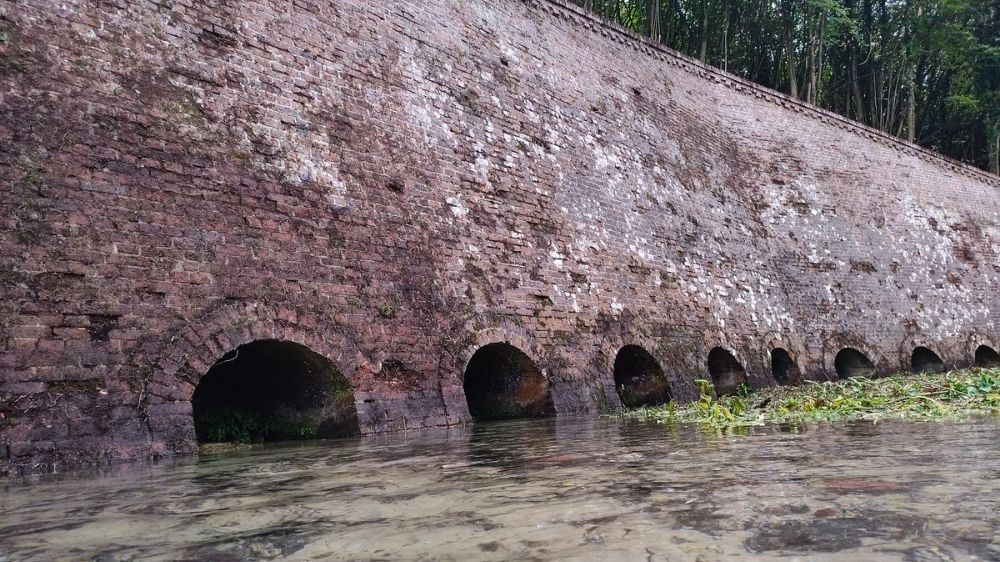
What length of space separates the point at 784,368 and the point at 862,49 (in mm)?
15793

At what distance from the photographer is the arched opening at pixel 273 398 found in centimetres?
677

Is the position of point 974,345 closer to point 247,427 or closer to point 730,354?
point 730,354

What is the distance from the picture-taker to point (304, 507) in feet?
9.11

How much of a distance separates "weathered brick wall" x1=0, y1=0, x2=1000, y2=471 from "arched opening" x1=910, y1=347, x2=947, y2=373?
101 inches

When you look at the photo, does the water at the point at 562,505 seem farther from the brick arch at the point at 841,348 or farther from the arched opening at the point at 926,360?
the arched opening at the point at 926,360

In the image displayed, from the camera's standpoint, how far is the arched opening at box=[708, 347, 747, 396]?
39.5 feet

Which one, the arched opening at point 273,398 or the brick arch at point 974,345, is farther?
the brick arch at point 974,345

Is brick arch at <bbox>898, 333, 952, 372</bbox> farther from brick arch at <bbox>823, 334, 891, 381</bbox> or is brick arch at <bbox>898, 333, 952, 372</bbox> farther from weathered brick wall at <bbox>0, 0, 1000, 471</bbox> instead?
weathered brick wall at <bbox>0, 0, 1000, 471</bbox>

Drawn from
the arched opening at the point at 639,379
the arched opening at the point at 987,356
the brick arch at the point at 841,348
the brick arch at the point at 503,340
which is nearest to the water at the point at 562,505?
the brick arch at the point at 503,340

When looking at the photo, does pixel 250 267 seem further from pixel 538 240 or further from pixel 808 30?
pixel 808 30

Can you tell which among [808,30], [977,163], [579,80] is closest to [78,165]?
[579,80]

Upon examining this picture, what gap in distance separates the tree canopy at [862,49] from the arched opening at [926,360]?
26.7ft

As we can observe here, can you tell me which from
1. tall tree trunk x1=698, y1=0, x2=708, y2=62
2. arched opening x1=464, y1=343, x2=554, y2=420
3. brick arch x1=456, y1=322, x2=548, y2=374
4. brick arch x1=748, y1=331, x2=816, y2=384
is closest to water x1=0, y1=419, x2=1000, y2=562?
brick arch x1=456, y1=322, x2=548, y2=374

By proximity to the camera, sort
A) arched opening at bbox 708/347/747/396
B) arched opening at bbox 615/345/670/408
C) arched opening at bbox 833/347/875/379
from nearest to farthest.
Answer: arched opening at bbox 615/345/670/408 < arched opening at bbox 708/347/747/396 < arched opening at bbox 833/347/875/379
